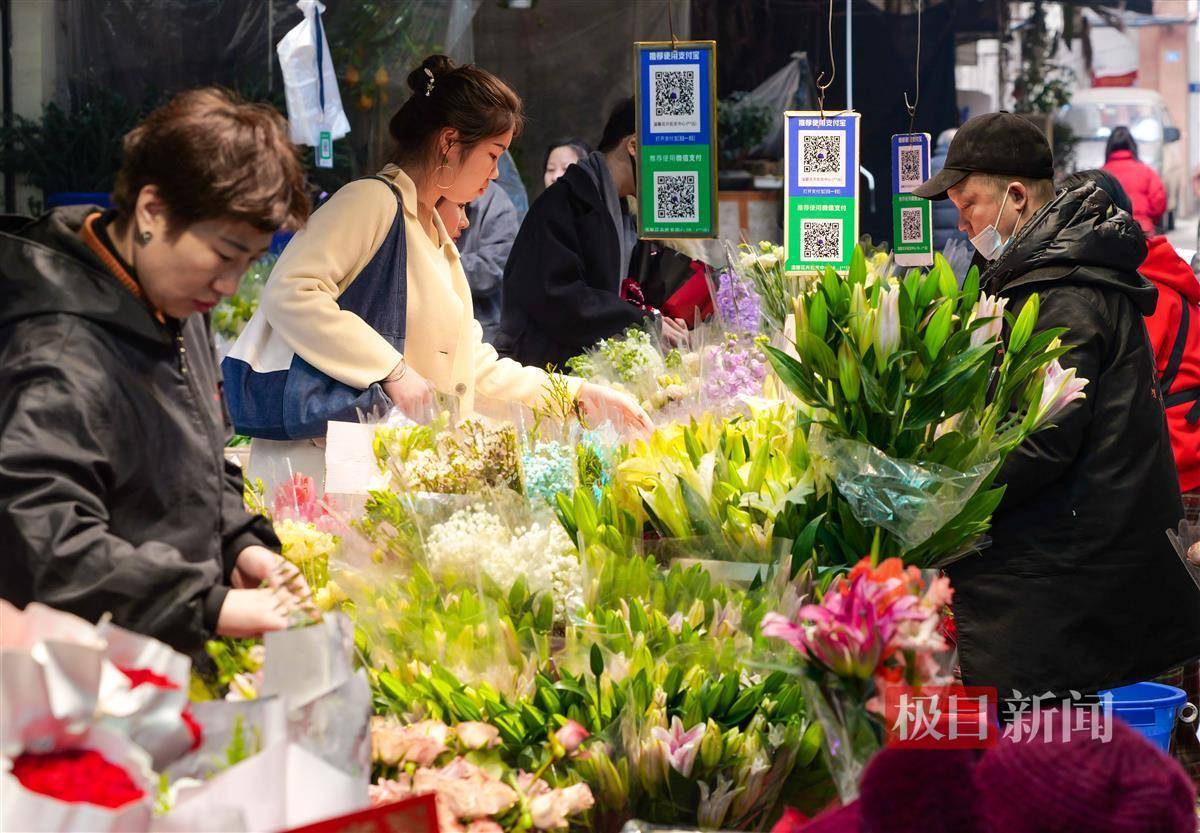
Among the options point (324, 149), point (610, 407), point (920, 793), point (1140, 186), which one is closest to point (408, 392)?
point (610, 407)

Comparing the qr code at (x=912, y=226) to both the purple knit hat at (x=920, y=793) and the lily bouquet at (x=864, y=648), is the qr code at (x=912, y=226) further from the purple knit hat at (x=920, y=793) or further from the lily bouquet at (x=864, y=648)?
the purple knit hat at (x=920, y=793)

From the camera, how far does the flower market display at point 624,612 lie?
1275 mm

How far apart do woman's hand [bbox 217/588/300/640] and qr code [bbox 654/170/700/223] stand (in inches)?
89.6

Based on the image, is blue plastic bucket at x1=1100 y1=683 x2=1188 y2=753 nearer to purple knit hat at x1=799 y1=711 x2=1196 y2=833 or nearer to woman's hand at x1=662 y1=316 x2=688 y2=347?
woman's hand at x1=662 y1=316 x2=688 y2=347

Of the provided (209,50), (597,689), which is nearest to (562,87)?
(209,50)

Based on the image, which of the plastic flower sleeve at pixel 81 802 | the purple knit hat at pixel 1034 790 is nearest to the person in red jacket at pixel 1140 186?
the purple knit hat at pixel 1034 790

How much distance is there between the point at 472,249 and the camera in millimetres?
5422

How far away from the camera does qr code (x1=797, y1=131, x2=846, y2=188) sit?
3490 millimetres

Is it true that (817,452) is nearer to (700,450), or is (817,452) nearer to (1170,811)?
(700,450)

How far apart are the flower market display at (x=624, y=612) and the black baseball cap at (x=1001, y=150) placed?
98 centimetres

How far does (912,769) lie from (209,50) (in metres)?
6.64

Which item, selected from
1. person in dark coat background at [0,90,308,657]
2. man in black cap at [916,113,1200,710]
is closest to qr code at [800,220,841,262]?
man in black cap at [916,113,1200,710]

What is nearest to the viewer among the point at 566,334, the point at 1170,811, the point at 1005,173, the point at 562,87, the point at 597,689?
the point at 1170,811

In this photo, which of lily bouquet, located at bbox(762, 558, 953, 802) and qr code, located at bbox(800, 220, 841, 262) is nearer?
lily bouquet, located at bbox(762, 558, 953, 802)
